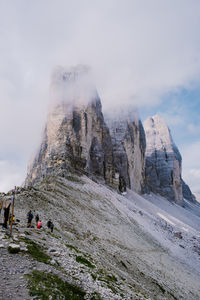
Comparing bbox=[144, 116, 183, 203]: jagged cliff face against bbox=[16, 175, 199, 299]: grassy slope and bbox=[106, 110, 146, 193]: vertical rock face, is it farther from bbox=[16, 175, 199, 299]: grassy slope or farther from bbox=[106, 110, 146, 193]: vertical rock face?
bbox=[16, 175, 199, 299]: grassy slope

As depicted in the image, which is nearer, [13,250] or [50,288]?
[50,288]

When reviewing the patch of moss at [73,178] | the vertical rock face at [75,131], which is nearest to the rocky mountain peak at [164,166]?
the vertical rock face at [75,131]

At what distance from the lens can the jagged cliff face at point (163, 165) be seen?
15869cm

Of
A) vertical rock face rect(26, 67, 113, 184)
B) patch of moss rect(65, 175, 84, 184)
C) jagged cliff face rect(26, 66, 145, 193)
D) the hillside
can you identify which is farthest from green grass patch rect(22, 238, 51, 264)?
vertical rock face rect(26, 67, 113, 184)

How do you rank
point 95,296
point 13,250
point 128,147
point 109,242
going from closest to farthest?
point 95,296, point 13,250, point 109,242, point 128,147

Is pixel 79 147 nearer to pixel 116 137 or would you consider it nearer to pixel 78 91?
pixel 78 91

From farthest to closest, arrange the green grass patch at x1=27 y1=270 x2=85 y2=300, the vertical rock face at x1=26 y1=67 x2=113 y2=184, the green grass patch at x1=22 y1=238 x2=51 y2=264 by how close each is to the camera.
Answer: the vertical rock face at x1=26 y1=67 x2=113 y2=184 < the green grass patch at x1=22 y1=238 x2=51 y2=264 < the green grass patch at x1=27 y1=270 x2=85 y2=300

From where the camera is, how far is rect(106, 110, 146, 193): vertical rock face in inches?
4451

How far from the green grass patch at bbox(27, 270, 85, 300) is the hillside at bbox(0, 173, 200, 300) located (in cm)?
4

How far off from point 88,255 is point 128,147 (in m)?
104

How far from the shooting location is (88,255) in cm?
1773

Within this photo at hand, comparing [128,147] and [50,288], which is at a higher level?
[128,147]

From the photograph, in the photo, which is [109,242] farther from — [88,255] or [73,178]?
[73,178]

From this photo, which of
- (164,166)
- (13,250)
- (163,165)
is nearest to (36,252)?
(13,250)
